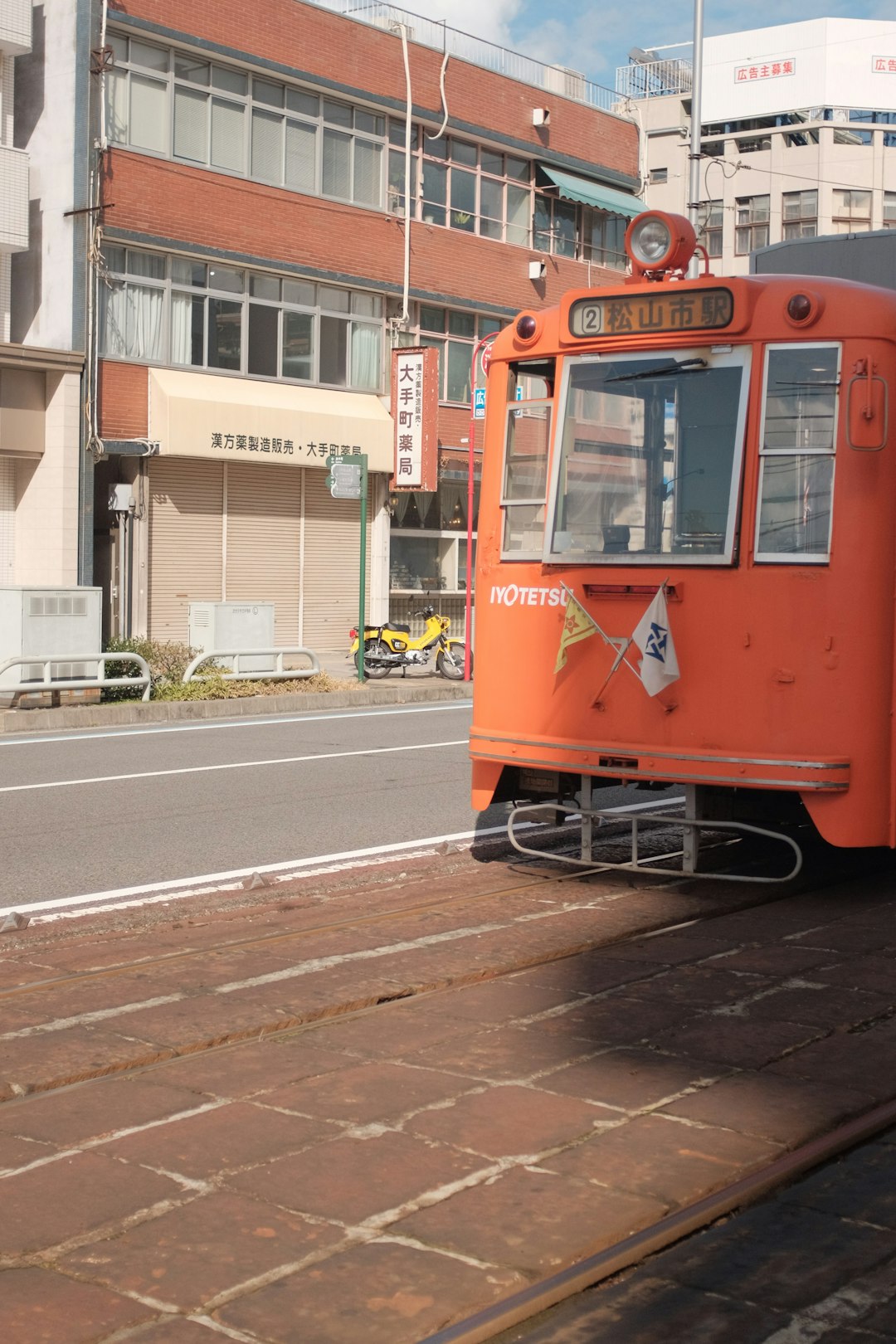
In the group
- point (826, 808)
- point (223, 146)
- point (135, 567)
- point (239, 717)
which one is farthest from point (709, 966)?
point (223, 146)

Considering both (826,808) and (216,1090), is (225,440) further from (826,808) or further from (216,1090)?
(216,1090)

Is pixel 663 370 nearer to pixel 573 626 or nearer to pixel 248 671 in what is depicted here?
pixel 573 626

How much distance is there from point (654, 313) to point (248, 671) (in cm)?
1529

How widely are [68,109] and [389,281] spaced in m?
7.95

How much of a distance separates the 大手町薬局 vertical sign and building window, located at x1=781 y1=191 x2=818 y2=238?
49.9 metres

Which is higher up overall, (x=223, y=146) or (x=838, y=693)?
(x=223, y=146)

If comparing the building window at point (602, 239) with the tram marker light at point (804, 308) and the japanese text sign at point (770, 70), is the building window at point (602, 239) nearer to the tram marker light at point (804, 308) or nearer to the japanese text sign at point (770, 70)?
the tram marker light at point (804, 308)

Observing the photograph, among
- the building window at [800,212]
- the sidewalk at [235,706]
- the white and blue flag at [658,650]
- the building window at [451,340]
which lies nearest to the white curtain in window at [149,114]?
the building window at [451,340]

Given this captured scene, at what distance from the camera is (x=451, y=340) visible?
3347cm

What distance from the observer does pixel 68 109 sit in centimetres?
2569

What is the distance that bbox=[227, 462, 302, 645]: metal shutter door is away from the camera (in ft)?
94.1

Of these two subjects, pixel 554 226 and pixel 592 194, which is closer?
pixel 592 194

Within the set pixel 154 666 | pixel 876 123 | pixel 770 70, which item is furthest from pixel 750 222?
pixel 154 666

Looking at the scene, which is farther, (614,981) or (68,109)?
(68,109)
